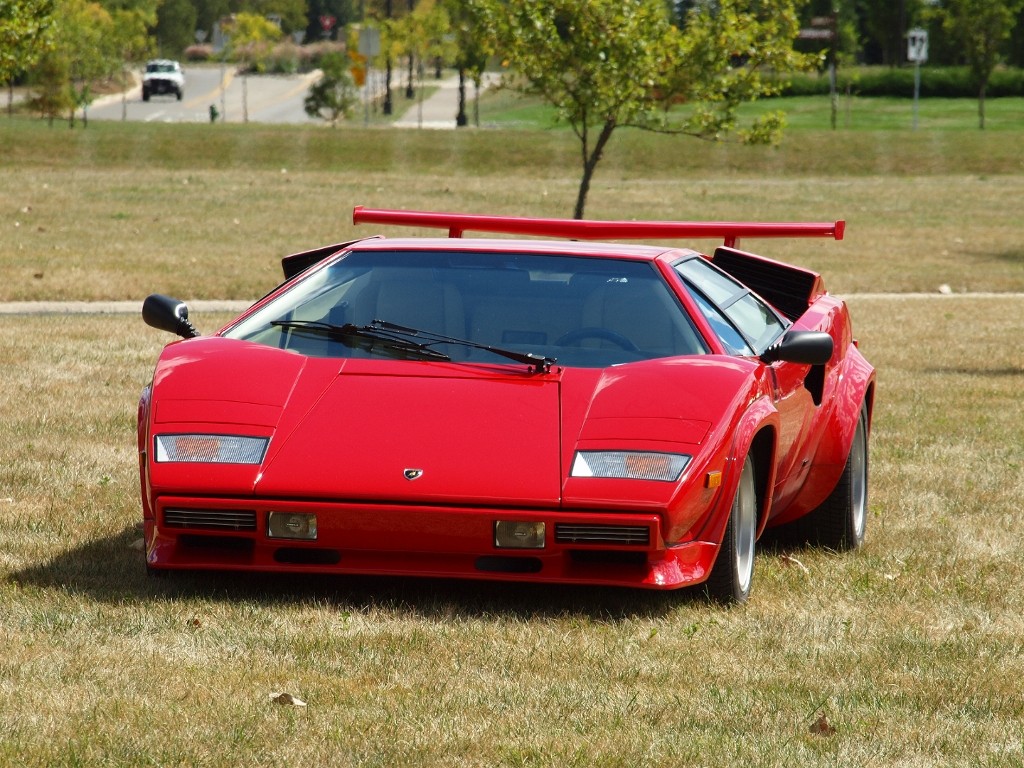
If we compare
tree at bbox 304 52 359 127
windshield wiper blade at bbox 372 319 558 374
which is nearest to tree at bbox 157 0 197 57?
tree at bbox 304 52 359 127

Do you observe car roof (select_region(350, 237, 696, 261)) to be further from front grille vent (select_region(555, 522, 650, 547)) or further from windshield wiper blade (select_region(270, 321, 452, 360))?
front grille vent (select_region(555, 522, 650, 547))

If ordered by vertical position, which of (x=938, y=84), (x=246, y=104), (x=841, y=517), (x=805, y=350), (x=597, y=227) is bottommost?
(x=246, y=104)

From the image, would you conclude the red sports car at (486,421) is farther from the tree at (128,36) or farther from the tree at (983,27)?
the tree at (983,27)

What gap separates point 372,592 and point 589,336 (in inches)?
47.3

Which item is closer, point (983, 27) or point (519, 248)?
point (519, 248)

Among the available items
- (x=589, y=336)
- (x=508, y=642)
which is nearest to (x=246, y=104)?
(x=589, y=336)

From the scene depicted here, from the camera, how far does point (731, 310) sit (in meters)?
6.26

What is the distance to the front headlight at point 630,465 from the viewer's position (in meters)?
5.11

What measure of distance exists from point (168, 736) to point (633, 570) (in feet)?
5.81

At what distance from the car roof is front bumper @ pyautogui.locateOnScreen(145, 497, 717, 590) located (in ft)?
4.48

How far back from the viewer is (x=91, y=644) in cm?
472

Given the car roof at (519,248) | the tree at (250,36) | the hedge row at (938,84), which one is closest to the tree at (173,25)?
the tree at (250,36)

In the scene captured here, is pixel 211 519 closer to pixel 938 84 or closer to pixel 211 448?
pixel 211 448

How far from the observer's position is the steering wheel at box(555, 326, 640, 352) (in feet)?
19.2
